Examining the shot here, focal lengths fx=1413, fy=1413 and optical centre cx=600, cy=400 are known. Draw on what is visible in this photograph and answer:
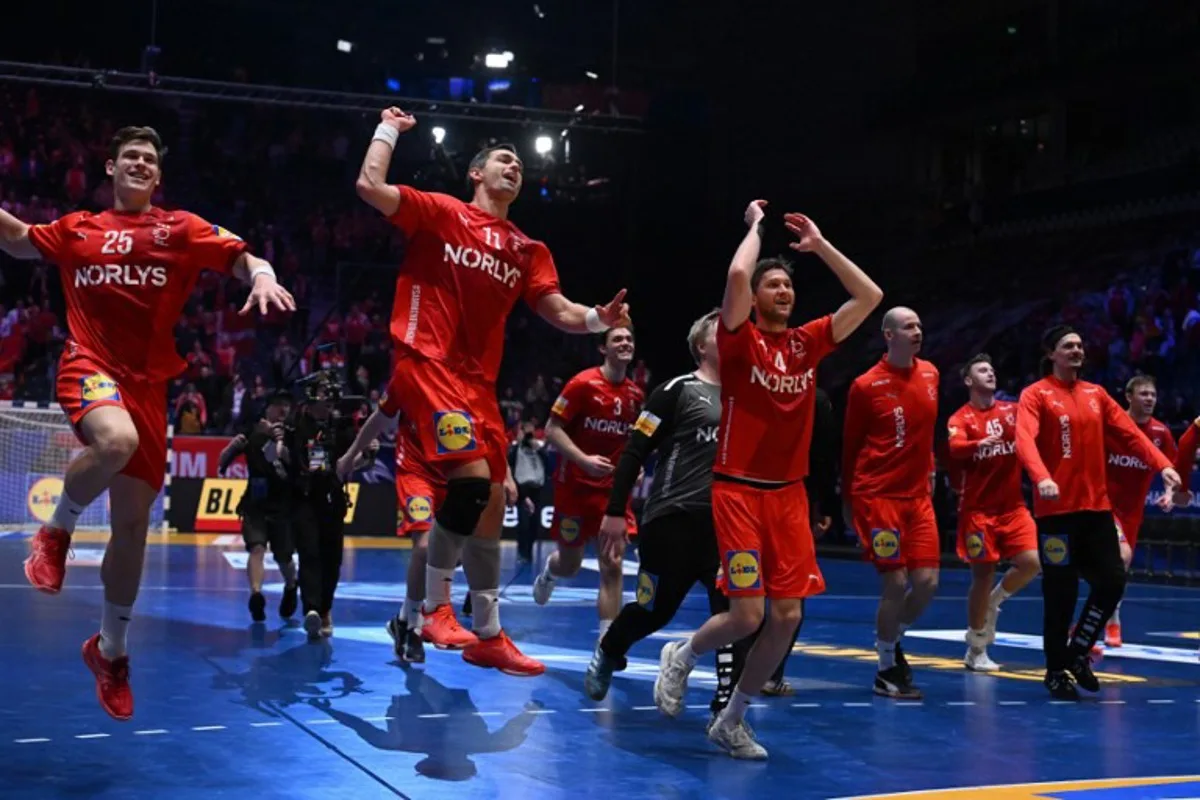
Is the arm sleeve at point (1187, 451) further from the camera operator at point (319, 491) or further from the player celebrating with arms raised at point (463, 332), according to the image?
the camera operator at point (319, 491)

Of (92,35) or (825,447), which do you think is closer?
(825,447)

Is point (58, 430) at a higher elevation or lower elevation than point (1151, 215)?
lower

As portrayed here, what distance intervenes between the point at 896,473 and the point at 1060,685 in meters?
1.64

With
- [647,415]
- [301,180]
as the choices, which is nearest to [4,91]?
[301,180]

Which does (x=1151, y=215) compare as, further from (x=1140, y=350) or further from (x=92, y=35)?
(x=92, y=35)

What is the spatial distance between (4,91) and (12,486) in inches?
410

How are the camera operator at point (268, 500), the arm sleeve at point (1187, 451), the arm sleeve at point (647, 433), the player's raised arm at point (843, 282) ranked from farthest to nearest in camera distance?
the camera operator at point (268, 500)
the arm sleeve at point (1187, 451)
the arm sleeve at point (647, 433)
the player's raised arm at point (843, 282)

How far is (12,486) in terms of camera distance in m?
22.7

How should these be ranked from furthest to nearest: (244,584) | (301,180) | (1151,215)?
(301,180) < (1151,215) < (244,584)

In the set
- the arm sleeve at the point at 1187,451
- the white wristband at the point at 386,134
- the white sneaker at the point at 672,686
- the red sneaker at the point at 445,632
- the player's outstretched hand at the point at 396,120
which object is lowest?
the white sneaker at the point at 672,686

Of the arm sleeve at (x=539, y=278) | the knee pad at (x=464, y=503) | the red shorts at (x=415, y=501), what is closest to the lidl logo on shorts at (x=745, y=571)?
the knee pad at (x=464, y=503)

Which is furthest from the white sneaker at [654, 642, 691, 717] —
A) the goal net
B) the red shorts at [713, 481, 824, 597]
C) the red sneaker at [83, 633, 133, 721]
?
the goal net

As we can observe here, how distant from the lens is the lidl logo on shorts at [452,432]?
6879 millimetres

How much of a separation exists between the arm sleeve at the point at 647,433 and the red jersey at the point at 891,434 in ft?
5.11
